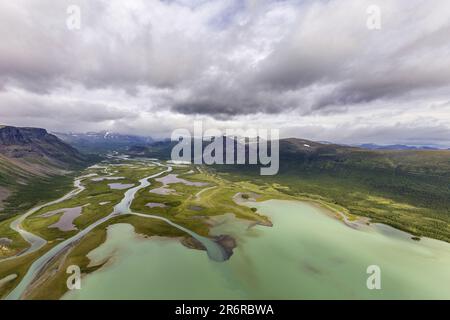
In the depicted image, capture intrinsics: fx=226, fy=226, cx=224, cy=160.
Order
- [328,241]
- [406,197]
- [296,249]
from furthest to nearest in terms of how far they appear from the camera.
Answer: [406,197], [328,241], [296,249]

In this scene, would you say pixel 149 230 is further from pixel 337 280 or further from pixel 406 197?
pixel 406 197

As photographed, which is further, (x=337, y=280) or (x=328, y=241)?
(x=328, y=241)

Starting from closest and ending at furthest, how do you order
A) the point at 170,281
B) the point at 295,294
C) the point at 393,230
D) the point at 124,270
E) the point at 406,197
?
the point at 295,294 → the point at 170,281 → the point at 124,270 → the point at 393,230 → the point at 406,197

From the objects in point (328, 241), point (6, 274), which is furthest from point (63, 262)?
point (328, 241)

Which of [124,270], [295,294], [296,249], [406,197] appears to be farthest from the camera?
[406,197]

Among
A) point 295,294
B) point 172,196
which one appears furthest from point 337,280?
point 172,196
